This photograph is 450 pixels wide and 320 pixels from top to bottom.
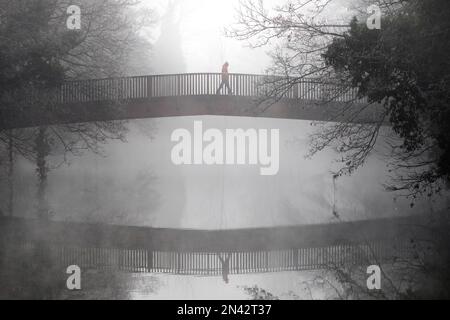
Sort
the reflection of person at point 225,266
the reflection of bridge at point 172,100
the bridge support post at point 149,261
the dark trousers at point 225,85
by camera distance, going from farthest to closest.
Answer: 1. the dark trousers at point 225,85
2. the reflection of bridge at point 172,100
3. the bridge support post at point 149,261
4. the reflection of person at point 225,266

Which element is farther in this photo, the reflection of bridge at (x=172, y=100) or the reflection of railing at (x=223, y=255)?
the reflection of bridge at (x=172, y=100)

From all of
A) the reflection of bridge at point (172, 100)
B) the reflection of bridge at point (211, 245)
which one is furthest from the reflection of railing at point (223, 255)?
the reflection of bridge at point (172, 100)

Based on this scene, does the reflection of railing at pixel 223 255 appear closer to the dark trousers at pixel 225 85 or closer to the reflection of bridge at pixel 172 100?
the reflection of bridge at pixel 172 100

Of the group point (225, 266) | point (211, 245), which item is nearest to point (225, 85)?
point (211, 245)

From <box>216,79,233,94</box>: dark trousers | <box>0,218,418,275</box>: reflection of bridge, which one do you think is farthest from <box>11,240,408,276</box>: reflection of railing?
<box>216,79,233,94</box>: dark trousers

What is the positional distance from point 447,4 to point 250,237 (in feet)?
18.5

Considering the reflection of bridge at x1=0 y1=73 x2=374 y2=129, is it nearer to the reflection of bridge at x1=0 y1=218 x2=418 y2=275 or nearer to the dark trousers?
the dark trousers

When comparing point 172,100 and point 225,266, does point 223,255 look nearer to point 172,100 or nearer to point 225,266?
point 225,266

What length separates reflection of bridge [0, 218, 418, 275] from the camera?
8125 mm

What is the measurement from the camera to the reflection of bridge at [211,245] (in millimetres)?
8125

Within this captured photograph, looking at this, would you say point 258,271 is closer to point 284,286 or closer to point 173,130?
point 284,286

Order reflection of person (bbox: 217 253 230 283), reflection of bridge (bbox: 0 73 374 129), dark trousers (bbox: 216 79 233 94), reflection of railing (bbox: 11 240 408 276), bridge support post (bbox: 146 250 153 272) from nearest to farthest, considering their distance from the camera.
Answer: reflection of person (bbox: 217 253 230 283) < reflection of railing (bbox: 11 240 408 276) < bridge support post (bbox: 146 250 153 272) < reflection of bridge (bbox: 0 73 374 129) < dark trousers (bbox: 216 79 233 94)

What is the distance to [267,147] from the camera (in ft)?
98.2
